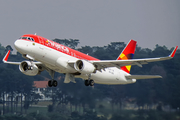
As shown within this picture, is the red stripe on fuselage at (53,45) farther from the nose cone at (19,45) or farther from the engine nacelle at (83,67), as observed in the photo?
the engine nacelle at (83,67)

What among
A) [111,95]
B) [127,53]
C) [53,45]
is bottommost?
[111,95]

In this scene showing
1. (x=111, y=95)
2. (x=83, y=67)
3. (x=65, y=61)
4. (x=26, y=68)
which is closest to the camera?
(x=65, y=61)

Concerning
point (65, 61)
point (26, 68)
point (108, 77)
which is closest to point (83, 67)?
point (65, 61)

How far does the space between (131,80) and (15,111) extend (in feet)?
88.3

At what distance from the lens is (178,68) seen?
206 feet

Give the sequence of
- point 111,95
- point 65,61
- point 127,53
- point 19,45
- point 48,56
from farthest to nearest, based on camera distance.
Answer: point 111,95 → point 127,53 → point 65,61 → point 48,56 → point 19,45

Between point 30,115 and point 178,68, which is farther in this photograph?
point 178,68

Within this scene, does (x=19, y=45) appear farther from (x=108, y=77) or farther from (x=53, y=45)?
(x=108, y=77)

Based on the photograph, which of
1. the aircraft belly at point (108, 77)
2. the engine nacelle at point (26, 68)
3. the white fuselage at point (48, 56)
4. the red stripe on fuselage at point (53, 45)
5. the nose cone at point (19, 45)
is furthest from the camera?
the aircraft belly at point (108, 77)

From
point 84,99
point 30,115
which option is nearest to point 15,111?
point 30,115

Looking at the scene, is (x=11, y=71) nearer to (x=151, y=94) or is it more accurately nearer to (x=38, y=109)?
(x=38, y=109)

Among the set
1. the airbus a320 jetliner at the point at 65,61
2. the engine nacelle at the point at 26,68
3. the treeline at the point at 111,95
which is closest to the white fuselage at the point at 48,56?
the airbus a320 jetliner at the point at 65,61

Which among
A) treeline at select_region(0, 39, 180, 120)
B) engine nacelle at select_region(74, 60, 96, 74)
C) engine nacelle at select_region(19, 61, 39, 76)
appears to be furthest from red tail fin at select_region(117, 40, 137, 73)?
engine nacelle at select_region(19, 61, 39, 76)

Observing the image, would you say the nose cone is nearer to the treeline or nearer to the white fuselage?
the white fuselage
